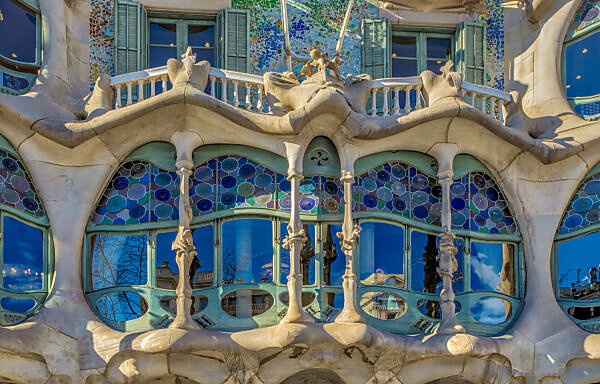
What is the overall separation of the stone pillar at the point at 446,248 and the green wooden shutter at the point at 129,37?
4.79m

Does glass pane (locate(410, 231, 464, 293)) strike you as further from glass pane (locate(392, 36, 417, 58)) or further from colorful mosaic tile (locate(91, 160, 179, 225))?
glass pane (locate(392, 36, 417, 58))

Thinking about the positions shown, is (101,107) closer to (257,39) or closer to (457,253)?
(257,39)

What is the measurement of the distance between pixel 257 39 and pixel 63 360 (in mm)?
6012

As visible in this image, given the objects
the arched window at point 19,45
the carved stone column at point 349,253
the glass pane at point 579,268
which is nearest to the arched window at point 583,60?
the glass pane at point 579,268

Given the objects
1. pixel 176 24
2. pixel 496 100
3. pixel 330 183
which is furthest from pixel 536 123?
pixel 176 24

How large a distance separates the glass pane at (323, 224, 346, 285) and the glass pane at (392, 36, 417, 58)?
396 cm

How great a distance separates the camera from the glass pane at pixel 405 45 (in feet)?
58.3

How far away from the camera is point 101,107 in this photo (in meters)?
15.3

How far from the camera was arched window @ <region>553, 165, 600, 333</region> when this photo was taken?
51.2 ft

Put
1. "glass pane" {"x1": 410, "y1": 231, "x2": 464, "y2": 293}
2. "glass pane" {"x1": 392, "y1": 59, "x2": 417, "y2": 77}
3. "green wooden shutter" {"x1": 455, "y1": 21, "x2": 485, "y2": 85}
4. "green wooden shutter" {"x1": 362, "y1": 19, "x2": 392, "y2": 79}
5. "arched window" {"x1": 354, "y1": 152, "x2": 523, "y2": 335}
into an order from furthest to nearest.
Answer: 1. "glass pane" {"x1": 392, "y1": 59, "x2": 417, "y2": 77}
2. "green wooden shutter" {"x1": 455, "y1": 21, "x2": 485, "y2": 85}
3. "green wooden shutter" {"x1": 362, "y1": 19, "x2": 392, "y2": 79}
4. "glass pane" {"x1": 410, "y1": 231, "x2": 464, "y2": 293}
5. "arched window" {"x1": 354, "y1": 152, "x2": 523, "y2": 335}

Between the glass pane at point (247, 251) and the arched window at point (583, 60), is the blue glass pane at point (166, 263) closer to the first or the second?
the glass pane at point (247, 251)

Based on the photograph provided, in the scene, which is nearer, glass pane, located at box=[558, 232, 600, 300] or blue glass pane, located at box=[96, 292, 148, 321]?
blue glass pane, located at box=[96, 292, 148, 321]

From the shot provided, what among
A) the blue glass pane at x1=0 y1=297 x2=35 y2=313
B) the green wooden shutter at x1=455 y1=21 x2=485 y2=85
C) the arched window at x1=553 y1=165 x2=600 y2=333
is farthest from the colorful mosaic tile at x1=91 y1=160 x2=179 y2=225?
the arched window at x1=553 y1=165 x2=600 y2=333

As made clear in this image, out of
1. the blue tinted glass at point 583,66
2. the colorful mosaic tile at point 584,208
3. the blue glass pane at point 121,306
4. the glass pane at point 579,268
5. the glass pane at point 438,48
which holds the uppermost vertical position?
the glass pane at point 438,48
